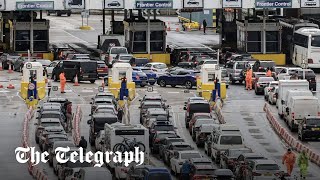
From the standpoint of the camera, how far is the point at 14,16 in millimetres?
110188

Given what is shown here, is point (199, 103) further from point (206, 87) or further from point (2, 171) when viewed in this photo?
point (2, 171)

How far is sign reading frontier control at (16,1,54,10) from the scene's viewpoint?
332ft

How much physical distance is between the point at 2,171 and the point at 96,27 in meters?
90.9

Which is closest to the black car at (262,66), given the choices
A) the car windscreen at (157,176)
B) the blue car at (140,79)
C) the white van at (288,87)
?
the blue car at (140,79)

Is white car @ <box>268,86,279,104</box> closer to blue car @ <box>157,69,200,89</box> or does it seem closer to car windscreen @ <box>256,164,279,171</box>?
blue car @ <box>157,69,200,89</box>

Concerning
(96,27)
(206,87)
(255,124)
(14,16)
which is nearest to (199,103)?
(255,124)

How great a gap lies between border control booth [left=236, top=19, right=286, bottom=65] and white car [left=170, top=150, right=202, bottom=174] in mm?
46925

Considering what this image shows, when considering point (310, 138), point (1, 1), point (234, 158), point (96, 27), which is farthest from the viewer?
point (96, 27)

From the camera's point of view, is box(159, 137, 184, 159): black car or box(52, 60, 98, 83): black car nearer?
box(159, 137, 184, 159): black car

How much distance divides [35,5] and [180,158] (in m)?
47.4

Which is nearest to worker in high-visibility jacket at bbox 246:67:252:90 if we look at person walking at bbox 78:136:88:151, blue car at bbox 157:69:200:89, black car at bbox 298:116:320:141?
blue car at bbox 157:69:200:89

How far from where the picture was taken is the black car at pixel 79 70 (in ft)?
292

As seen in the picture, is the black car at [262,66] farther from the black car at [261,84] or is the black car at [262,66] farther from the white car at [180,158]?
the white car at [180,158]

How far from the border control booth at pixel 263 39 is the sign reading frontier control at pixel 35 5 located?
47.4ft
